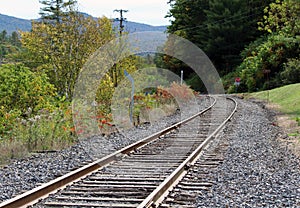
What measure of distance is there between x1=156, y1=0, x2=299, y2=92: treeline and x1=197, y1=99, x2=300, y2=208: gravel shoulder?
30.1 metres

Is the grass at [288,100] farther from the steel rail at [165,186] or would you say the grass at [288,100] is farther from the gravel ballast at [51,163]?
the steel rail at [165,186]

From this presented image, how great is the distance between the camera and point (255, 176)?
7477 millimetres

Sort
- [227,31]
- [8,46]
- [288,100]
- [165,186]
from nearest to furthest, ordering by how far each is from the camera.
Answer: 1. [165,186]
2. [288,100]
3. [8,46]
4. [227,31]

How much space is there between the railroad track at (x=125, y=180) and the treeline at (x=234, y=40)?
31.8m

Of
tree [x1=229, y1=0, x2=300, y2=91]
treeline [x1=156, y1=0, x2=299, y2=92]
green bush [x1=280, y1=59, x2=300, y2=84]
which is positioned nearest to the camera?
green bush [x1=280, y1=59, x2=300, y2=84]

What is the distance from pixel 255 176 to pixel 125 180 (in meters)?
2.17

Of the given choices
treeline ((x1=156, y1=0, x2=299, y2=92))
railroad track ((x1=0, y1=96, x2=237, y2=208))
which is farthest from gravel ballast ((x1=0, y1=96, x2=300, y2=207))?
treeline ((x1=156, y1=0, x2=299, y2=92))

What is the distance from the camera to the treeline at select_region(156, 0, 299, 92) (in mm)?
41562

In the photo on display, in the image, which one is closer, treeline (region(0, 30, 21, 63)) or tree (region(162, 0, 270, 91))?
treeline (region(0, 30, 21, 63))

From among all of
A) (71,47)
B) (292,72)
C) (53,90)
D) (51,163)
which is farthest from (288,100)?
(51,163)

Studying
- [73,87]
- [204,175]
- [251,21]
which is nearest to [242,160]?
[204,175]

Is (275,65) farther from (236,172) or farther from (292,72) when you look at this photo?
(236,172)

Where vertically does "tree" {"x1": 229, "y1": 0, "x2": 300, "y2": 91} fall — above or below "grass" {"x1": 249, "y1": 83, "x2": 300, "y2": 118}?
above

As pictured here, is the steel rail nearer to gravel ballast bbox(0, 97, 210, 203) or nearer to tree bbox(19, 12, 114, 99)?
gravel ballast bbox(0, 97, 210, 203)
